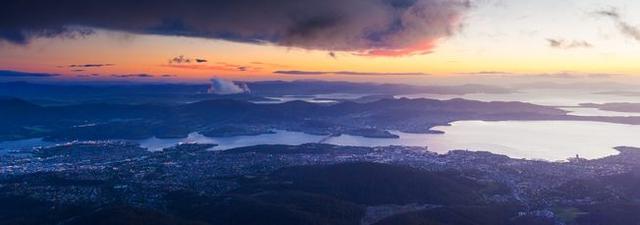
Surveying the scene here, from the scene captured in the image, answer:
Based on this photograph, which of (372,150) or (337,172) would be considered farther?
(372,150)

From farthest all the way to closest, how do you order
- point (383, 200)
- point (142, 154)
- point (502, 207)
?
point (142, 154)
point (383, 200)
point (502, 207)

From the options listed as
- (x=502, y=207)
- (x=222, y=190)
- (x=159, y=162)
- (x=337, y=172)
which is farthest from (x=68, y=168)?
(x=502, y=207)

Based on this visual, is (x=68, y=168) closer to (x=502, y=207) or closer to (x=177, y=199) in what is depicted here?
(x=177, y=199)

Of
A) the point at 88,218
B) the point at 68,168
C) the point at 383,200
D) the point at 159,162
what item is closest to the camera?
the point at 88,218

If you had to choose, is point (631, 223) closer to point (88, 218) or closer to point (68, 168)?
point (88, 218)

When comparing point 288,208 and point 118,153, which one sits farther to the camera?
point 118,153

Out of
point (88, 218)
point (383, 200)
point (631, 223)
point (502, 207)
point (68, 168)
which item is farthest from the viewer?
point (68, 168)

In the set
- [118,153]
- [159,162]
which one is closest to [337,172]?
[159,162]
